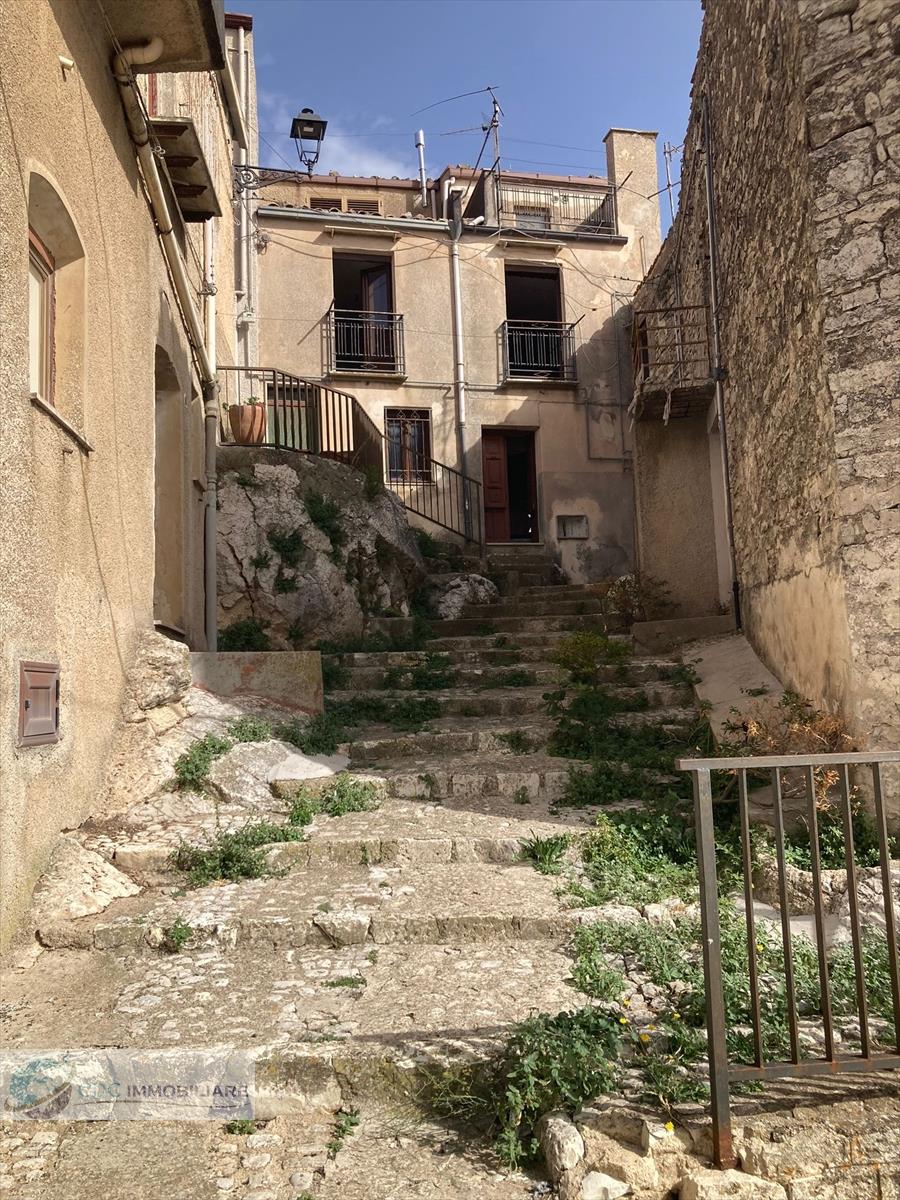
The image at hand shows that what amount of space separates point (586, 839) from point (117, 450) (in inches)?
144

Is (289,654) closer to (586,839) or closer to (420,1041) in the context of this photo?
(586,839)

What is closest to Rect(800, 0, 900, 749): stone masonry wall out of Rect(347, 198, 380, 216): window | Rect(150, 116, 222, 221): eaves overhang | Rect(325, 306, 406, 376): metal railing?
Rect(150, 116, 222, 221): eaves overhang

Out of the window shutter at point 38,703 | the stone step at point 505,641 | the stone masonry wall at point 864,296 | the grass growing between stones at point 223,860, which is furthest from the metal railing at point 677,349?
the window shutter at point 38,703

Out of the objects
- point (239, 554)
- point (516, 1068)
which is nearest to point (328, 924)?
point (516, 1068)

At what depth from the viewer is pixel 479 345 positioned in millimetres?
16000

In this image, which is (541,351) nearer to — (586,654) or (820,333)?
(586,654)

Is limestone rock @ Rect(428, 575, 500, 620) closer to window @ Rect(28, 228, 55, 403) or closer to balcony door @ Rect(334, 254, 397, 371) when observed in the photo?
balcony door @ Rect(334, 254, 397, 371)

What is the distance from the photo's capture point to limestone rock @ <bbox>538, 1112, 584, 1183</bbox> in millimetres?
2568

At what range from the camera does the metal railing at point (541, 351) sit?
1627 centimetres

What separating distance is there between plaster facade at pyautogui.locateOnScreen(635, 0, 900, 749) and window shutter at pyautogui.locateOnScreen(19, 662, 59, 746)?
4.38m

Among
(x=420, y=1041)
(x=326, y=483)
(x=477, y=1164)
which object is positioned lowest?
(x=477, y=1164)

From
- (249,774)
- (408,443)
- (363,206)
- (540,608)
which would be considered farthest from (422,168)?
(249,774)

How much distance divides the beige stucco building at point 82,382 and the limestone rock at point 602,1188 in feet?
8.35

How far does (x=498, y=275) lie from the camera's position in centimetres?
1617
